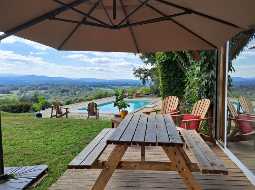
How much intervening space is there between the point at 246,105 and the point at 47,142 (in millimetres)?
3946

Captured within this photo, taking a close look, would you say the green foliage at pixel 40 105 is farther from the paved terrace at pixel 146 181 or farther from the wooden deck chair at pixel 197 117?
the paved terrace at pixel 146 181

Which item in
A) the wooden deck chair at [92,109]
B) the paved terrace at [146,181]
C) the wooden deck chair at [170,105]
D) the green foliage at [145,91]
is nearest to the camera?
the paved terrace at [146,181]

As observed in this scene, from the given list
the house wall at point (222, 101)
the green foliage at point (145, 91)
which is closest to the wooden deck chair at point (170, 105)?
the house wall at point (222, 101)

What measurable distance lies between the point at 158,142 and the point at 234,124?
9.25ft

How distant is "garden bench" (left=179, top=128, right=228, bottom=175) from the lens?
279cm

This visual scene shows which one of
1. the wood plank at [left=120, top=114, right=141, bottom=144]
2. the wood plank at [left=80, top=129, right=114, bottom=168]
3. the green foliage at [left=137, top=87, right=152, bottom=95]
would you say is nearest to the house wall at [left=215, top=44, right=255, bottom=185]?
the wood plank at [left=120, top=114, right=141, bottom=144]

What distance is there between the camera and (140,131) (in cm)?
336

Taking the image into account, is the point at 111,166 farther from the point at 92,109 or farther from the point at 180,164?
the point at 92,109

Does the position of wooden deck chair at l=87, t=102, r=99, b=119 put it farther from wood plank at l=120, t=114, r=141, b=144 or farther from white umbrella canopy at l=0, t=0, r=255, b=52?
wood plank at l=120, t=114, r=141, b=144

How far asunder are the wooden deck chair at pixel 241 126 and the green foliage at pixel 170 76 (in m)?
3.59

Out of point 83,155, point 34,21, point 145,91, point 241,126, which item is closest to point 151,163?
point 83,155

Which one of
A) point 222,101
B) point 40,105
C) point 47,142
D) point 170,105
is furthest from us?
point 40,105

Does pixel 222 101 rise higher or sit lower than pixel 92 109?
higher

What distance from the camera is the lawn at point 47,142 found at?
5.14 m
